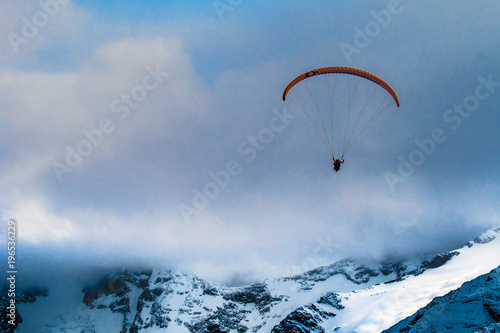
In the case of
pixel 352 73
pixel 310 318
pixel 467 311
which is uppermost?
pixel 352 73

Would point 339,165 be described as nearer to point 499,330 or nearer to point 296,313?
point 499,330

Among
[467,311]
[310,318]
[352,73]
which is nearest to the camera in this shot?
[352,73]

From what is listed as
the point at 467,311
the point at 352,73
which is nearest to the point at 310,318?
Result: the point at 467,311

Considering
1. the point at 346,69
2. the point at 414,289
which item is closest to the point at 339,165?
the point at 346,69

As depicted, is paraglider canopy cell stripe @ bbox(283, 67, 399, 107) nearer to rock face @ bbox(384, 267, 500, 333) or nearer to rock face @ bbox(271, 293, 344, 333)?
rock face @ bbox(384, 267, 500, 333)

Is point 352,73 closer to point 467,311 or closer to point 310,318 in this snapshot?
point 467,311

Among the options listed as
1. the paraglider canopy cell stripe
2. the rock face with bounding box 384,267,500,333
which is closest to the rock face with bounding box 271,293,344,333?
the rock face with bounding box 384,267,500,333

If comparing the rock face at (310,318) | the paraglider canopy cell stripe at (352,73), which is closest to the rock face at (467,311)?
the paraglider canopy cell stripe at (352,73)

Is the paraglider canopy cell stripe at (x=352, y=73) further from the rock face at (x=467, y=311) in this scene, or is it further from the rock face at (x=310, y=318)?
the rock face at (x=310, y=318)
